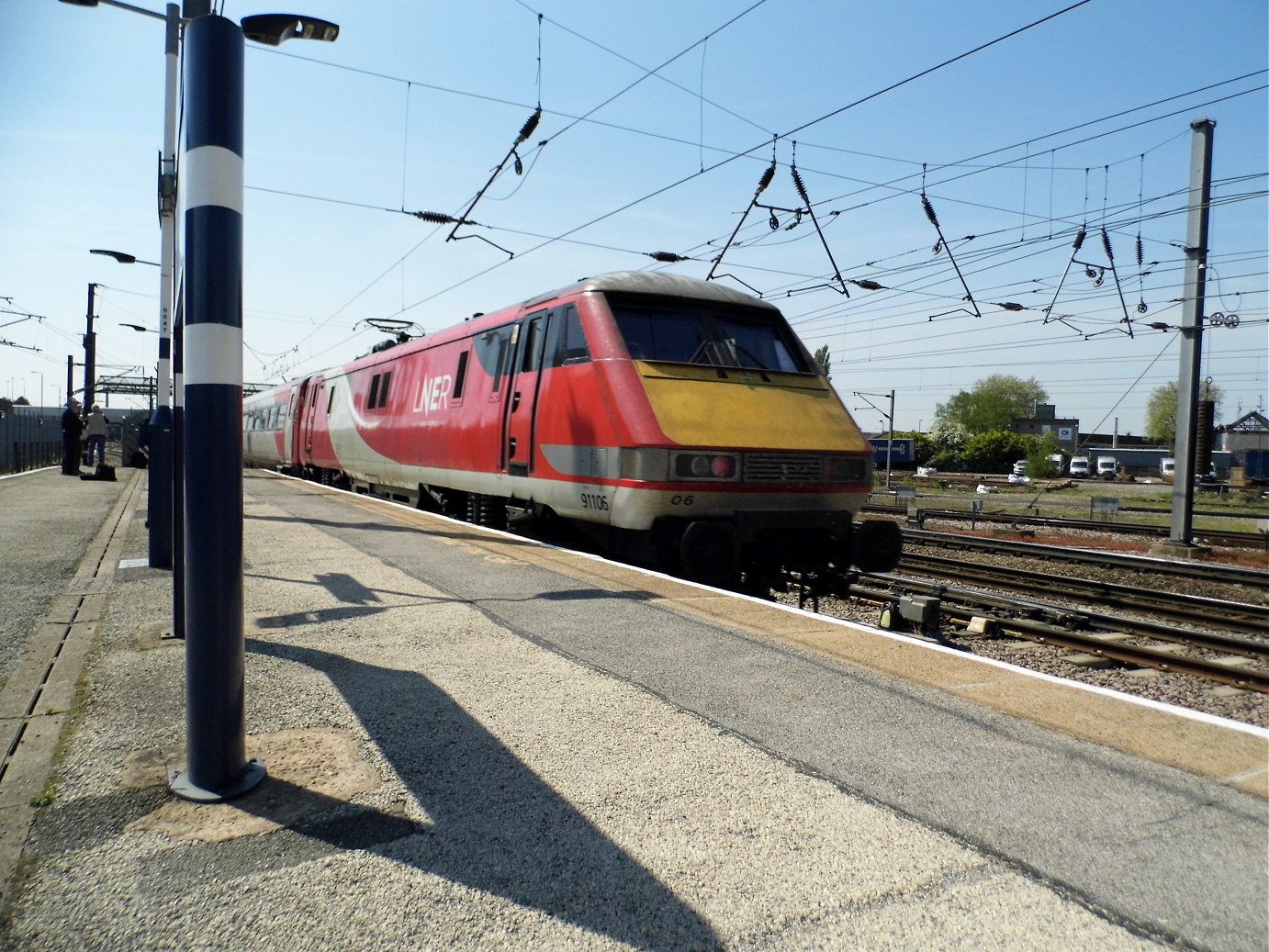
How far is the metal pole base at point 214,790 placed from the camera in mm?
2965

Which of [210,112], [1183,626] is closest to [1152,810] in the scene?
[210,112]

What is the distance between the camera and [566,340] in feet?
28.3

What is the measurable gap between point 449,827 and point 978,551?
1507 centimetres

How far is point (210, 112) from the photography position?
120 inches

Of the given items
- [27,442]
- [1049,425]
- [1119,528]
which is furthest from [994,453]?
[27,442]

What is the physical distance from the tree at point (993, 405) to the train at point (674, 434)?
87.6m

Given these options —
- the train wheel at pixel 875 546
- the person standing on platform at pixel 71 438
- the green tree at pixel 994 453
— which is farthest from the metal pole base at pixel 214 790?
the green tree at pixel 994 453

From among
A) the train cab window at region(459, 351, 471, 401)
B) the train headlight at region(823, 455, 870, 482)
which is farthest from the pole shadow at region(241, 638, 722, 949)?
the train cab window at region(459, 351, 471, 401)

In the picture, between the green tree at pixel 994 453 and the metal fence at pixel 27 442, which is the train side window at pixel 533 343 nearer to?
the metal fence at pixel 27 442

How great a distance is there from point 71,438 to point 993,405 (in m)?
90.8

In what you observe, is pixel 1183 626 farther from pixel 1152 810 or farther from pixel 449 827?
pixel 449 827

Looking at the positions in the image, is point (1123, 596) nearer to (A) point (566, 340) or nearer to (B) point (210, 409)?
(A) point (566, 340)

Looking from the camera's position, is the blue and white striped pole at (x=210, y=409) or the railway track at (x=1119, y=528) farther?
the railway track at (x=1119, y=528)

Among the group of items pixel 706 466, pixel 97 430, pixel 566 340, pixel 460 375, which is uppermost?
pixel 566 340
